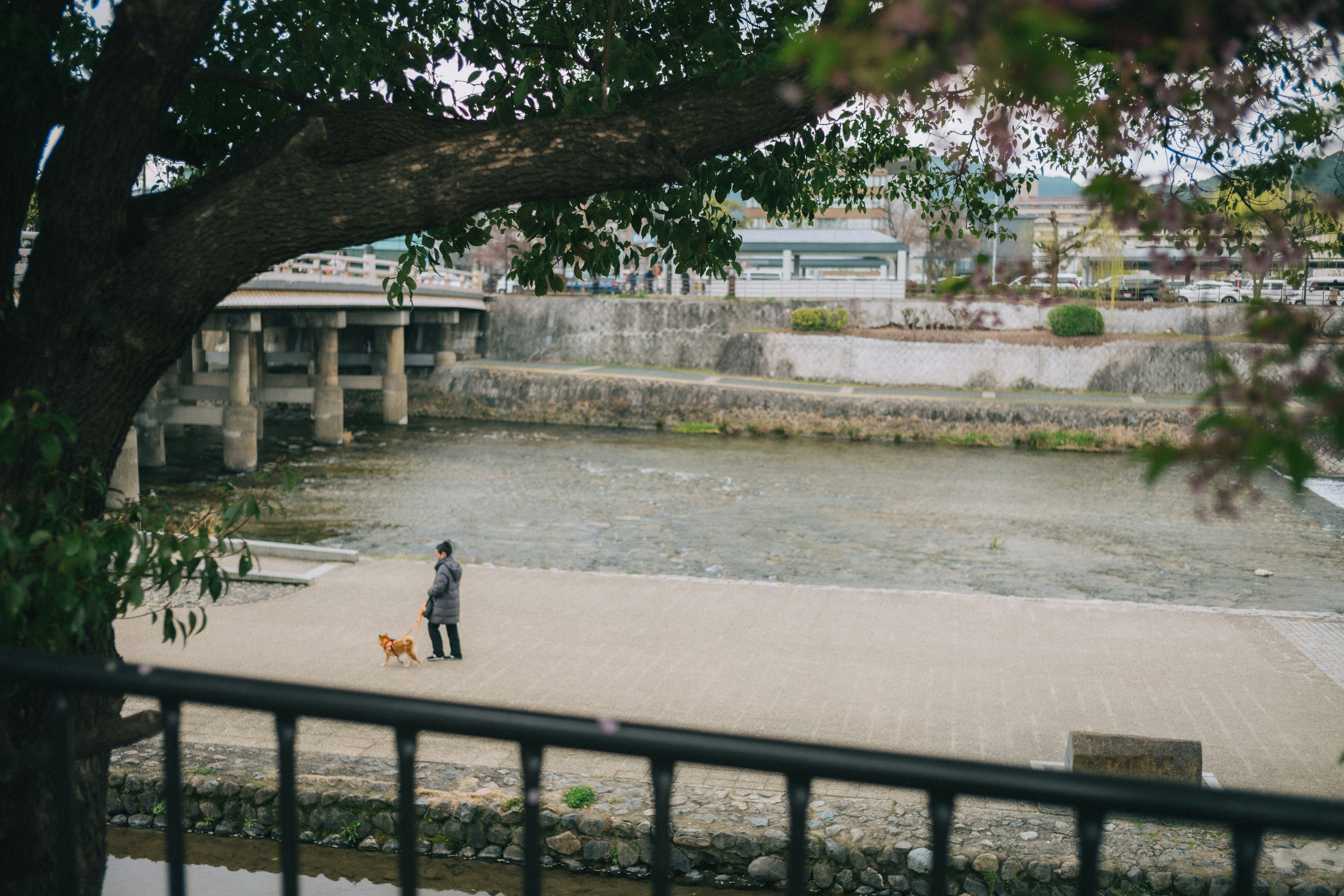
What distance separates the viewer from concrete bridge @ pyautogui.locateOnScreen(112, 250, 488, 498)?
96.4ft

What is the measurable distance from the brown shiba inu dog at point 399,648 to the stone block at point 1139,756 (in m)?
6.23

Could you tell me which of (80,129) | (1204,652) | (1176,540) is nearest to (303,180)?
(80,129)

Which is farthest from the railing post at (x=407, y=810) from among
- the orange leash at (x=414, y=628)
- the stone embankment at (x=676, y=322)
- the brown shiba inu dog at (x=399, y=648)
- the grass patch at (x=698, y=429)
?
the stone embankment at (x=676, y=322)

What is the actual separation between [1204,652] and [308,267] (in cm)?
2788

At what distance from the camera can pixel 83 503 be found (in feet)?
13.1

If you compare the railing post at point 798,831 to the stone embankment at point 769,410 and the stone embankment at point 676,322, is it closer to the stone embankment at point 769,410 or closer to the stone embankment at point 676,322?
the stone embankment at point 769,410

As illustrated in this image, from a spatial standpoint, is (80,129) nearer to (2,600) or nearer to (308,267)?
(2,600)

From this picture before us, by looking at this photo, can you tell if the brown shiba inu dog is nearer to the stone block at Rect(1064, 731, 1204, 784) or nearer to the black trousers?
the black trousers

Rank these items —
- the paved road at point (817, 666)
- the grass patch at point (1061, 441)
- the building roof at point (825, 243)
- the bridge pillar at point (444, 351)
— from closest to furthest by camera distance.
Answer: the paved road at point (817, 666) → the grass patch at point (1061, 441) → the bridge pillar at point (444, 351) → the building roof at point (825, 243)

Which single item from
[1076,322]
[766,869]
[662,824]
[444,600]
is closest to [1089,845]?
[662,824]

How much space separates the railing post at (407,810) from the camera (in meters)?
2.06

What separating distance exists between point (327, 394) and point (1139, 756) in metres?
30.3

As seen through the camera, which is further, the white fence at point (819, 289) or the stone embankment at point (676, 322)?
the white fence at point (819, 289)

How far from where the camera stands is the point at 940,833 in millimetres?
1891
